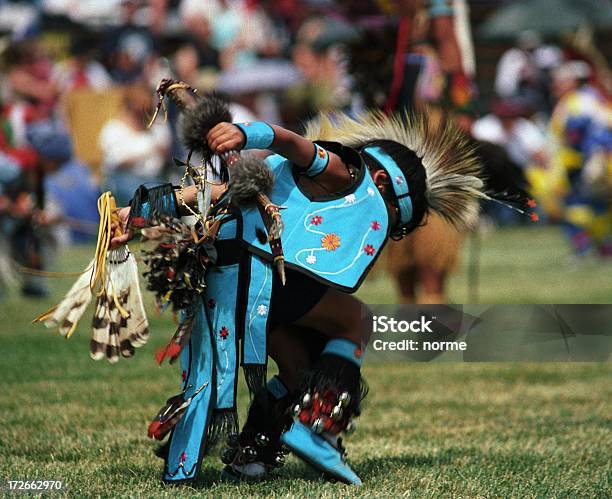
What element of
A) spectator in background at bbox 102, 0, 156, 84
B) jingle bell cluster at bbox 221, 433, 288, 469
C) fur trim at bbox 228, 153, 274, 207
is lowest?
jingle bell cluster at bbox 221, 433, 288, 469

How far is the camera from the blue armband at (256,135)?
2.80 meters

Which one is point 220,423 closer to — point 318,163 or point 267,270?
point 267,270

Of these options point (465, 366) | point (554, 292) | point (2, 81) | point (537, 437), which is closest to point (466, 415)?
point (537, 437)

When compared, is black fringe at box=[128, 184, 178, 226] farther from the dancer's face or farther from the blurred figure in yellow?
the blurred figure in yellow

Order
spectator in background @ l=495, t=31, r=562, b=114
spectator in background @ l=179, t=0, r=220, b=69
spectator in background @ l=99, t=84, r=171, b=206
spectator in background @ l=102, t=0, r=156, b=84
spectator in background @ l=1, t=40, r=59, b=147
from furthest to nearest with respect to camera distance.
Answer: spectator in background @ l=495, t=31, r=562, b=114
spectator in background @ l=179, t=0, r=220, b=69
spectator in background @ l=102, t=0, r=156, b=84
spectator in background @ l=99, t=84, r=171, b=206
spectator in background @ l=1, t=40, r=59, b=147

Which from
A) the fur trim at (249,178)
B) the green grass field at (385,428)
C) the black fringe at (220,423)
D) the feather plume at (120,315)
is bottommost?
the green grass field at (385,428)

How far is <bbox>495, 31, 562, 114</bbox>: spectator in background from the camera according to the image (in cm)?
1585

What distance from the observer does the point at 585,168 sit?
36.4 feet

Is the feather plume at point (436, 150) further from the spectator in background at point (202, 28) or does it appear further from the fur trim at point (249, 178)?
the spectator in background at point (202, 28)

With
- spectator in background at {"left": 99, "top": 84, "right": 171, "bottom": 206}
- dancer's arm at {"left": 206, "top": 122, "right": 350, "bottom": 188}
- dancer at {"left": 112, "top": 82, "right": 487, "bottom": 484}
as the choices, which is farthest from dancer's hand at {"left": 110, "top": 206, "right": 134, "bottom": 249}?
spectator in background at {"left": 99, "top": 84, "right": 171, "bottom": 206}

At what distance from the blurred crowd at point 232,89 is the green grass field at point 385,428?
1429mm

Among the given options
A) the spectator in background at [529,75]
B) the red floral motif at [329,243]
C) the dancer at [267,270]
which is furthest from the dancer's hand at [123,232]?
the spectator in background at [529,75]

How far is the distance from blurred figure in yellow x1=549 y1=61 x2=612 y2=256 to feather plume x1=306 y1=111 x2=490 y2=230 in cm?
755

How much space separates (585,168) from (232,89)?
3.80 metres
